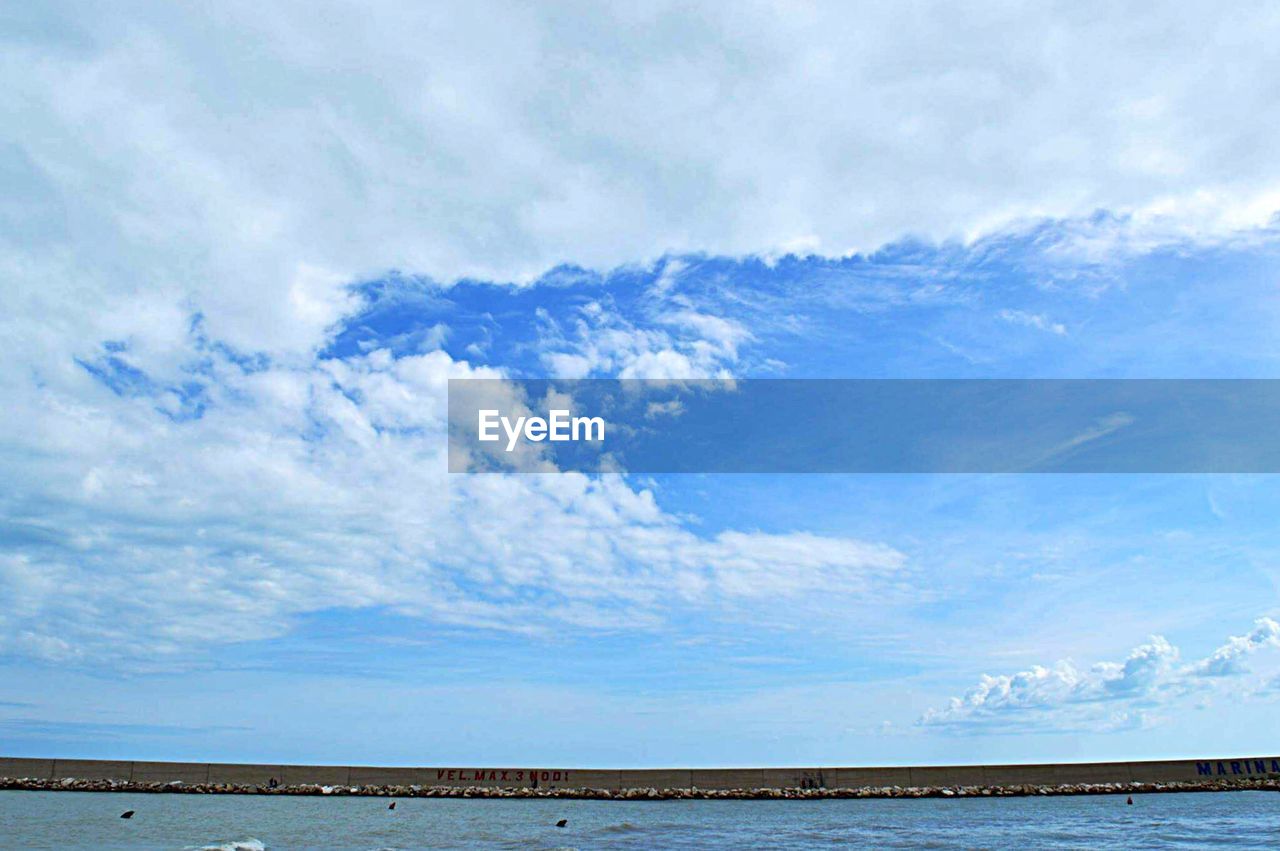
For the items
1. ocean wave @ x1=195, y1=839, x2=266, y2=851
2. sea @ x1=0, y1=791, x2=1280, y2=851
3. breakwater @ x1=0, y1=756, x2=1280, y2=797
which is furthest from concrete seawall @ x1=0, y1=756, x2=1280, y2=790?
ocean wave @ x1=195, y1=839, x2=266, y2=851

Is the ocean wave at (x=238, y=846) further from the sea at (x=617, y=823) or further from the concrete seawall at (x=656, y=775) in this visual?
the concrete seawall at (x=656, y=775)

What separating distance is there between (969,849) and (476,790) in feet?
198

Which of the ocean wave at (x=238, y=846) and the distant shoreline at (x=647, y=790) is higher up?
the ocean wave at (x=238, y=846)

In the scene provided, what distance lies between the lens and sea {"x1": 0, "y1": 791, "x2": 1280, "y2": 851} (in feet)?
135

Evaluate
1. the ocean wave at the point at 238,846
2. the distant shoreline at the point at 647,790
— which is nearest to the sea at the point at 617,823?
the ocean wave at the point at 238,846

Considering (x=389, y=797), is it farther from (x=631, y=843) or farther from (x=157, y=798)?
(x=631, y=843)

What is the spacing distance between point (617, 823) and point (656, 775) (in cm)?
3925

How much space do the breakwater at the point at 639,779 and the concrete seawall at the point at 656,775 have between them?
10cm

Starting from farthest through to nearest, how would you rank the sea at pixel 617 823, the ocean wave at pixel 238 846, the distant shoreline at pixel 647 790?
the distant shoreline at pixel 647 790 → the sea at pixel 617 823 → the ocean wave at pixel 238 846

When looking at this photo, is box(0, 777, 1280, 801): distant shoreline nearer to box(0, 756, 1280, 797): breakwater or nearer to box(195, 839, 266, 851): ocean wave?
box(0, 756, 1280, 797): breakwater

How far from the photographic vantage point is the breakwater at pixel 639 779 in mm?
85125

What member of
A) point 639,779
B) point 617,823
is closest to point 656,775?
point 639,779

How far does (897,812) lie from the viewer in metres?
67.4

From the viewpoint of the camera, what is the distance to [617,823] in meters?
54.2
